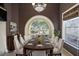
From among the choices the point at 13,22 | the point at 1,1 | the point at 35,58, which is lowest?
the point at 35,58

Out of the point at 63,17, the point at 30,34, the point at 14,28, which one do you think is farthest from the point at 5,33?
the point at 63,17

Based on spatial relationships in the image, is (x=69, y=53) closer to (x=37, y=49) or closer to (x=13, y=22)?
(x=37, y=49)

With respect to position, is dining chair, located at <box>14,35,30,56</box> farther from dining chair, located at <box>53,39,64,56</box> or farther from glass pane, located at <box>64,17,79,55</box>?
glass pane, located at <box>64,17,79,55</box>

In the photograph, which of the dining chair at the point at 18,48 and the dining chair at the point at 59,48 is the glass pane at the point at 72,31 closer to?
the dining chair at the point at 59,48


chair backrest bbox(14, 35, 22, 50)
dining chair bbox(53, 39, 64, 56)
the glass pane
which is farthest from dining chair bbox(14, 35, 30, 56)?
the glass pane

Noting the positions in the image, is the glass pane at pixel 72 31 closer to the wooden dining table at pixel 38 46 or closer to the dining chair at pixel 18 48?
the wooden dining table at pixel 38 46

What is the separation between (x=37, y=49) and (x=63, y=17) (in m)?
0.61

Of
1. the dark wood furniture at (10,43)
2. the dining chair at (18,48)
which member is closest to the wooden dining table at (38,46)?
the dining chair at (18,48)

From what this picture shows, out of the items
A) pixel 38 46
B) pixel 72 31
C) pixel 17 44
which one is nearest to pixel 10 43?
pixel 17 44

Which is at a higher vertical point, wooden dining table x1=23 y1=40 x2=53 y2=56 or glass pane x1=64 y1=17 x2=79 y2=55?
glass pane x1=64 y1=17 x2=79 y2=55

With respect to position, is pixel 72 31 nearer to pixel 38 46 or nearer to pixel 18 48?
pixel 38 46

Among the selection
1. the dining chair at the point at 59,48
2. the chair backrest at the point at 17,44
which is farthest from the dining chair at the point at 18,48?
the dining chair at the point at 59,48

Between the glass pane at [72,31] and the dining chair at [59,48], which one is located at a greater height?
the glass pane at [72,31]

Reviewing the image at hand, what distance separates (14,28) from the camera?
353 cm
